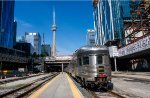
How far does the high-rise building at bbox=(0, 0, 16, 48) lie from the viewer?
154375 mm

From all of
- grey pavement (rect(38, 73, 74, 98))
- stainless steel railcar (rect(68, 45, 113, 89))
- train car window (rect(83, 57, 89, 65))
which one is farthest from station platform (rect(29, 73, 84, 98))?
train car window (rect(83, 57, 89, 65))

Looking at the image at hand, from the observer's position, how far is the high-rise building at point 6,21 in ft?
506

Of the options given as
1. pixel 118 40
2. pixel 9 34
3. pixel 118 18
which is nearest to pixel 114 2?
pixel 118 18

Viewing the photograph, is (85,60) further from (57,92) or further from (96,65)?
(57,92)

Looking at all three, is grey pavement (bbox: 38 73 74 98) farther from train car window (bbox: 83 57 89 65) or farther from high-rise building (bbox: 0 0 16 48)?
high-rise building (bbox: 0 0 16 48)

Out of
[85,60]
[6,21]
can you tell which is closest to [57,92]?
[85,60]

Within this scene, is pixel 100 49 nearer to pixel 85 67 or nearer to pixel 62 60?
pixel 85 67

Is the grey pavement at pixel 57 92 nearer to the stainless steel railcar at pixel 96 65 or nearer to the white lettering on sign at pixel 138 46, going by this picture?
the stainless steel railcar at pixel 96 65

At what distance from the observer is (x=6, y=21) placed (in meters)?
163

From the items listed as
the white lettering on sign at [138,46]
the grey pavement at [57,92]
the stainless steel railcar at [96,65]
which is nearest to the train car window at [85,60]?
the stainless steel railcar at [96,65]

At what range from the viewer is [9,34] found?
173m

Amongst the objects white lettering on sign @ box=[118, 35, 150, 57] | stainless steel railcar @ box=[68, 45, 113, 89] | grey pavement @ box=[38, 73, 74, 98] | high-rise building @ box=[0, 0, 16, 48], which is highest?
high-rise building @ box=[0, 0, 16, 48]

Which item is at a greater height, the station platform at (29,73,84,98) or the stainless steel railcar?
the stainless steel railcar

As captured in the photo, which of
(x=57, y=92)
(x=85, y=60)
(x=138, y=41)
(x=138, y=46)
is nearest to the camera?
(x=57, y=92)
